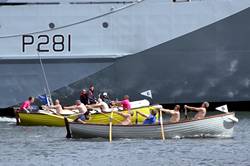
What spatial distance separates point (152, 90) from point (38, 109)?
4221mm

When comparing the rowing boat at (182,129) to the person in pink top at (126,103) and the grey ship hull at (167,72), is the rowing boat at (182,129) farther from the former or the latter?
the grey ship hull at (167,72)

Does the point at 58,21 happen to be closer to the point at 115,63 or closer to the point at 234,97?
the point at 115,63

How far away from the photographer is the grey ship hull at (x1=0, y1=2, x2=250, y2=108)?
37.9 meters

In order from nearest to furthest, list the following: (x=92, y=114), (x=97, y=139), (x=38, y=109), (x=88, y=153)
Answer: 1. (x=88, y=153)
2. (x=97, y=139)
3. (x=92, y=114)
4. (x=38, y=109)

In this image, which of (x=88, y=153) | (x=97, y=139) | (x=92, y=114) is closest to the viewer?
(x=88, y=153)

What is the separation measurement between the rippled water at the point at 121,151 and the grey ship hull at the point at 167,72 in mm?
5258

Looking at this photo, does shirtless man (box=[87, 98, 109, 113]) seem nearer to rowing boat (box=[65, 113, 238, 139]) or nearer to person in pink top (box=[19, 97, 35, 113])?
person in pink top (box=[19, 97, 35, 113])

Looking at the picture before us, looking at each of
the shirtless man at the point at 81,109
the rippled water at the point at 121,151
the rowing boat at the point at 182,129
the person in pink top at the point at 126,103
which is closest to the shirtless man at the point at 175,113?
the rowing boat at the point at 182,129

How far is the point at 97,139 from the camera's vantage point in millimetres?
31375

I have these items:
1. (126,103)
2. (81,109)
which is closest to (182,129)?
(126,103)

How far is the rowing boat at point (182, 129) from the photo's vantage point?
30641mm

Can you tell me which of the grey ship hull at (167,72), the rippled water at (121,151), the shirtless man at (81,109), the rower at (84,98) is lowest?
the rippled water at (121,151)

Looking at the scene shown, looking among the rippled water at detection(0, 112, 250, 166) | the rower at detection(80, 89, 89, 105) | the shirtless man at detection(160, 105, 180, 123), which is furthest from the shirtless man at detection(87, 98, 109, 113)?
the shirtless man at detection(160, 105, 180, 123)

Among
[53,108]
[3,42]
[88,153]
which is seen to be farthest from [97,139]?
[3,42]
